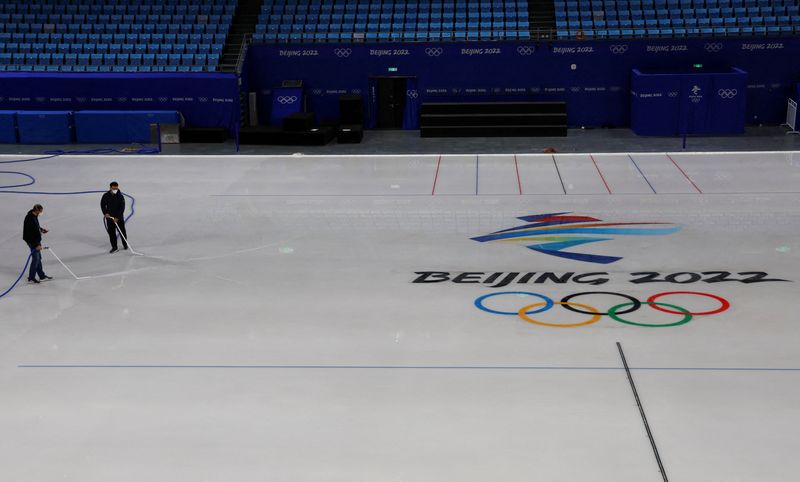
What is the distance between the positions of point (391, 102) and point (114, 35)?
1015 centimetres

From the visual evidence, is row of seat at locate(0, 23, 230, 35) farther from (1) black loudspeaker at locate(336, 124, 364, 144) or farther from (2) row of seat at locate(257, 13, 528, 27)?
(1) black loudspeaker at locate(336, 124, 364, 144)

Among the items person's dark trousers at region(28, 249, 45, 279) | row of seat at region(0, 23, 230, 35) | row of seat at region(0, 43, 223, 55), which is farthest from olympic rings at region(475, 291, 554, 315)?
row of seat at region(0, 23, 230, 35)

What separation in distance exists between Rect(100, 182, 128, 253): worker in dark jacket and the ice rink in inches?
18.4

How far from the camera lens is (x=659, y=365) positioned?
12.0 m

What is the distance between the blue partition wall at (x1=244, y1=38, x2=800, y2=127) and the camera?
3089 centimetres

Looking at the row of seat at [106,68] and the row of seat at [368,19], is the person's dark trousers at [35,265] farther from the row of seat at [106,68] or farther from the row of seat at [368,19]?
the row of seat at [368,19]

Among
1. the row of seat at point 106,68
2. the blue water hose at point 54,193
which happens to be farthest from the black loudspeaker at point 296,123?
the blue water hose at point 54,193

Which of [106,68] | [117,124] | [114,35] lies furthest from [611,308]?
[114,35]

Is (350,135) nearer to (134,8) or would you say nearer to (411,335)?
(134,8)

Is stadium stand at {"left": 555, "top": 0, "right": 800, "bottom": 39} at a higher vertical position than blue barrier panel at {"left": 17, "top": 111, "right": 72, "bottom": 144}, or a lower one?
higher

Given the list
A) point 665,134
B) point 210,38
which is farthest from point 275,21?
point 665,134

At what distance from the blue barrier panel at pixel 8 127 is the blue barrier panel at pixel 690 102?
20.8 meters

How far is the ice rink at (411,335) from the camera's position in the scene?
995 cm

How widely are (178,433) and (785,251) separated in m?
11.8
